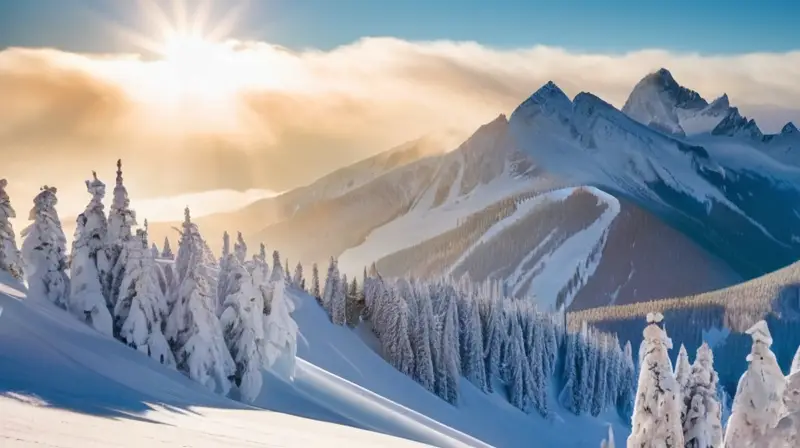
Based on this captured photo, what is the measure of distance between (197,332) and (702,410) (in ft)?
71.8

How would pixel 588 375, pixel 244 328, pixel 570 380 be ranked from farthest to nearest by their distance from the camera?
pixel 588 375, pixel 570 380, pixel 244 328

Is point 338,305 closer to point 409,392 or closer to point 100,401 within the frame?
point 409,392

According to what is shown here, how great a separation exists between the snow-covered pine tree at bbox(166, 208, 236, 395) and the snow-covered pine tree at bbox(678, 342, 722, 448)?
2030cm

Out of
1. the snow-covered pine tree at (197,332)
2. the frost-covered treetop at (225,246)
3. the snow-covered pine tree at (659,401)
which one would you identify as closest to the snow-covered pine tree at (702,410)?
the snow-covered pine tree at (659,401)

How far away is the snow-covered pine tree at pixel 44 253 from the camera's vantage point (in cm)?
3994

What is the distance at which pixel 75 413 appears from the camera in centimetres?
2262

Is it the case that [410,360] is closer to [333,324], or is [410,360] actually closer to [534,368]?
[333,324]

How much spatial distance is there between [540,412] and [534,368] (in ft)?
20.3

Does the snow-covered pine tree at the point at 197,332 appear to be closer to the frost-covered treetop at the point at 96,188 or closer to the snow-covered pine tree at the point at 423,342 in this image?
the frost-covered treetop at the point at 96,188

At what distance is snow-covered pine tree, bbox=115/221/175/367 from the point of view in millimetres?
40562

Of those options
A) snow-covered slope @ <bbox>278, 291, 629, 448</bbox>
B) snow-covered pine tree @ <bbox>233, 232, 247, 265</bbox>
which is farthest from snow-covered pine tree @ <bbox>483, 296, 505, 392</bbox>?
snow-covered pine tree @ <bbox>233, 232, 247, 265</bbox>

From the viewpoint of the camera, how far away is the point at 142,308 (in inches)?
1607

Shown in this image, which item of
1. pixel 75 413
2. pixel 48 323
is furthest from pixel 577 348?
pixel 75 413

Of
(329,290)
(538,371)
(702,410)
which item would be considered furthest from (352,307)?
(702,410)
